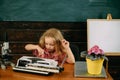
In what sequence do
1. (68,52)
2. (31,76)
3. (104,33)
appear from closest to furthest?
(31,76) < (68,52) < (104,33)

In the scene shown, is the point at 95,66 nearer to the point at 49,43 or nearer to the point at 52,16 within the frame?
the point at 49,43

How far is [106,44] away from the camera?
3729mm

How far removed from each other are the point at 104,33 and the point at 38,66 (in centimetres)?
162

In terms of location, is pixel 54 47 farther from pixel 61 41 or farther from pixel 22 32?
pixel 22 32

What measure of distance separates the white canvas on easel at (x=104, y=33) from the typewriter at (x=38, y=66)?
1.45 meters

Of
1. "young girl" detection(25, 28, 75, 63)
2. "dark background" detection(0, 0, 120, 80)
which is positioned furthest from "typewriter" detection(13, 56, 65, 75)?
"dark background" detection(0, 0, 120, 80)

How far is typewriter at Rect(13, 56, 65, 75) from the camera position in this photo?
2279 millimetres

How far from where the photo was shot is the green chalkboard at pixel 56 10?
3754 mm

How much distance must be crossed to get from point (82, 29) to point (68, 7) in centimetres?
37

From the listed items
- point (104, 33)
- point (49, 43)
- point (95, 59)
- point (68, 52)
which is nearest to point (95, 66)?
point (95, 59)

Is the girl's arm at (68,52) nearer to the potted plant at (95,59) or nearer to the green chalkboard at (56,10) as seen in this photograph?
the potted plant at (95,59)

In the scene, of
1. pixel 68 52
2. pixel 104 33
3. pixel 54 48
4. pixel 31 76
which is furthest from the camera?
pixel 104 33

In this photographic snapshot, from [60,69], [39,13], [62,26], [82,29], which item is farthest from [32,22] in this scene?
[60,69]

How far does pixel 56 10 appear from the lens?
3.78 m
